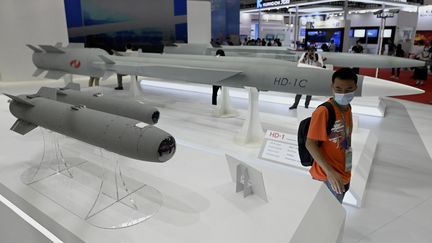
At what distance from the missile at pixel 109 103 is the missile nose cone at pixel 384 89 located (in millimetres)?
2458

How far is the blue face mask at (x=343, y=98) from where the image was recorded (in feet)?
6.89

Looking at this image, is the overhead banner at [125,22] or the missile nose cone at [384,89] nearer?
the missile nose cone at [384,89]

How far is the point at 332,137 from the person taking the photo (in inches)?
84.3

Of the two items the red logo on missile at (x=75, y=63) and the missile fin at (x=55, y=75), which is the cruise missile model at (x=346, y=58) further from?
the missile fin at (x=55, y=75)

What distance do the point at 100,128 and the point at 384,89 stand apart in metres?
3.11

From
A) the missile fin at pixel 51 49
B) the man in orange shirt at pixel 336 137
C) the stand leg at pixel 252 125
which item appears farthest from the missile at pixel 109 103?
the missile fin at pixel 51 49

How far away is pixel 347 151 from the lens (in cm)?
223

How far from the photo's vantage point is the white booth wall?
9.75 meters

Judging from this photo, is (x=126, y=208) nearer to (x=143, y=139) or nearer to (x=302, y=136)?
(x=143, y=139)

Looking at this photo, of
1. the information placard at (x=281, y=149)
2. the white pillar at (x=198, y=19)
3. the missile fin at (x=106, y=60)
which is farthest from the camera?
the white pillar at (x=198, y=19)

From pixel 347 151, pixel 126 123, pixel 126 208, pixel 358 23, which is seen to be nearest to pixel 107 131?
pixel 126 123

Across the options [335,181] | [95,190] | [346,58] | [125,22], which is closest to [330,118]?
[335,181]

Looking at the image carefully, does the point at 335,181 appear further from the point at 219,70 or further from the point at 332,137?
the point at 219,70

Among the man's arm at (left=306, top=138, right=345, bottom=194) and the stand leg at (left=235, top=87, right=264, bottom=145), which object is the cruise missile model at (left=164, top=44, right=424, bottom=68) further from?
the man's arm at (left=306, top=138, right=345, bottom=194)
